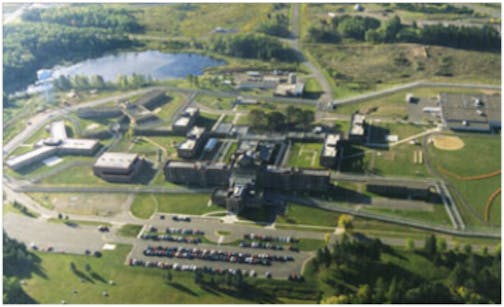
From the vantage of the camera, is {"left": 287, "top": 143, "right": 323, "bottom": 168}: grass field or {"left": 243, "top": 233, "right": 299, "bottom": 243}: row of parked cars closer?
{"left": 243, "top": 233, "right": 299, "bottom": 243}: row of parked cars

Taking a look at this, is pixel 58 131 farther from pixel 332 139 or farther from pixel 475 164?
pixel 475 164

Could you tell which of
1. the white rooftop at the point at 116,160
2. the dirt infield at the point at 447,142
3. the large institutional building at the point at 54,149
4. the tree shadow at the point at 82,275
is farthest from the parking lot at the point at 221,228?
the dirt infield at the point at 447,142

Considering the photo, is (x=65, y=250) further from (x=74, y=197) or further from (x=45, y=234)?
(x=74, y=197)

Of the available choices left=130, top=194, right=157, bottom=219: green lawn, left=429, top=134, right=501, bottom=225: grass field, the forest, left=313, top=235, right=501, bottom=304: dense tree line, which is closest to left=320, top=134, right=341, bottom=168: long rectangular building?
left=429, top=134, right=501, bottom=225: grass field

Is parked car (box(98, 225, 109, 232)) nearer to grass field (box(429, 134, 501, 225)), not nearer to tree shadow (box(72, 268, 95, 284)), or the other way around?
tree shadow (box(72, 268, 95, 284))

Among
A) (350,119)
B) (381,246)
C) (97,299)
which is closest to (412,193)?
(381,246)
